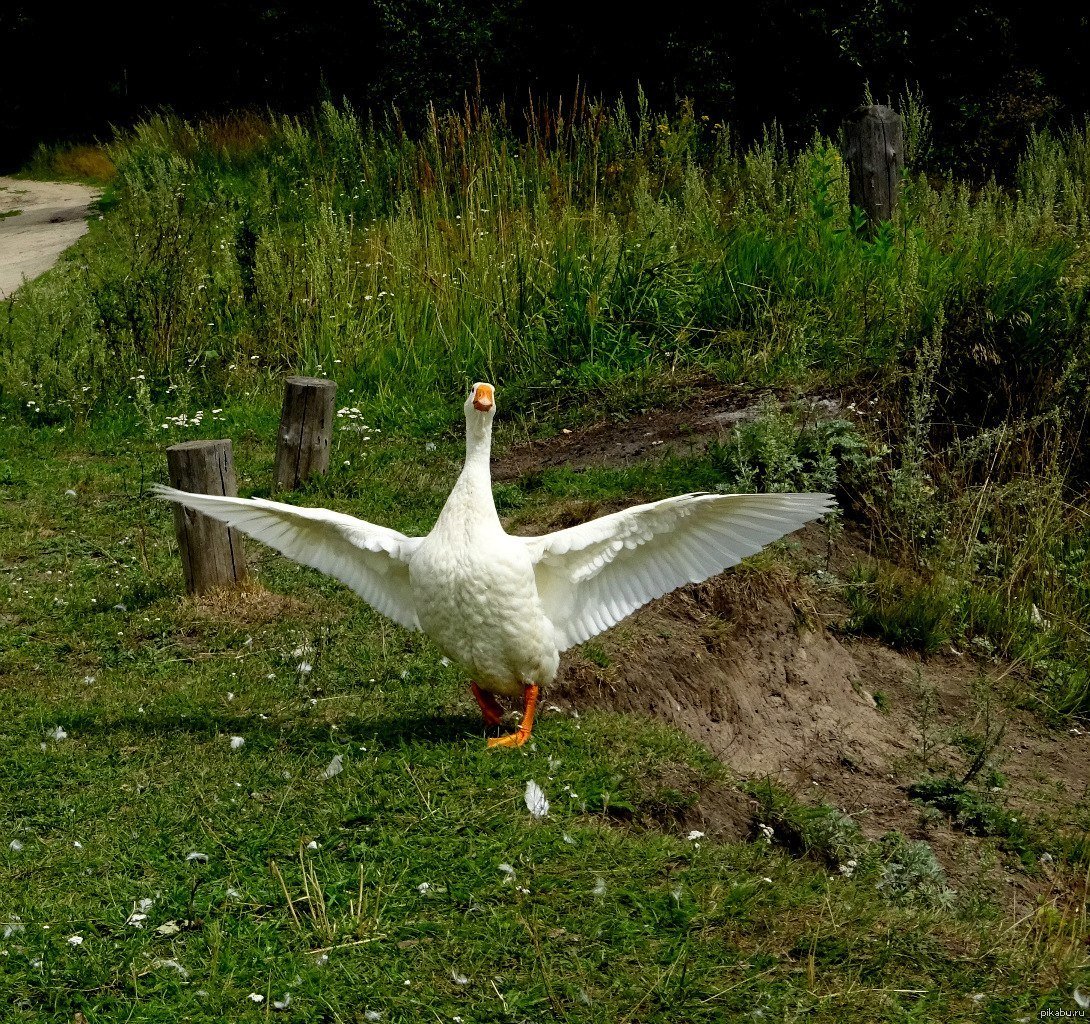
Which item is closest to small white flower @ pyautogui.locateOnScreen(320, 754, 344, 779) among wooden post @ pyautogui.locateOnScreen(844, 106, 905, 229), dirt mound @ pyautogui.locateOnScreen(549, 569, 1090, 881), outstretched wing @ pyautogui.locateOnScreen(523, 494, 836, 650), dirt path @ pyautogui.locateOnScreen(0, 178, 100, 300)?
outstretched wing @ pyautogui.locateOnScreen(523, 494, 836, 650)

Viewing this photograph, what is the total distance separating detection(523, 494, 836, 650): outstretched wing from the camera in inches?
177

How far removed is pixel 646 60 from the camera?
626 inches

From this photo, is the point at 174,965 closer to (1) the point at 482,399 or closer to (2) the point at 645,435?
(1) the point at 482,399

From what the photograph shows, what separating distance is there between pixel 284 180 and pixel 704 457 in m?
7.85

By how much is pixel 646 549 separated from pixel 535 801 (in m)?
1.09

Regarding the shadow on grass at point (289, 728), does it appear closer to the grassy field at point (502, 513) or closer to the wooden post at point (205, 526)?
the grassy field at point (502, 513)

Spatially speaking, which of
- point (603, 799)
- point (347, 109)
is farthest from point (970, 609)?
point (347, 109)

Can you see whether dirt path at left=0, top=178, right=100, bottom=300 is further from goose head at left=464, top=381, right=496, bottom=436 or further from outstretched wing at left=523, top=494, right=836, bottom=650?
outstretched wing at left=523, top=494, right=836, bottom=650

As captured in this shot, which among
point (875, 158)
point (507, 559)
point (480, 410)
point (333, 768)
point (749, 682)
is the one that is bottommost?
point (749, 682)

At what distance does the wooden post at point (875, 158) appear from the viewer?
28.2 feet

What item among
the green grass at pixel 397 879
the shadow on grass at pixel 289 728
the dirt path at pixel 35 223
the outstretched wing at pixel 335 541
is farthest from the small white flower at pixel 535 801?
the dirt path at pixel 35 223

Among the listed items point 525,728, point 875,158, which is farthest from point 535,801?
point 875,158

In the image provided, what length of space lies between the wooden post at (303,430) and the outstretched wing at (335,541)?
2.43m

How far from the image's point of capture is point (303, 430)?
24.3ft
